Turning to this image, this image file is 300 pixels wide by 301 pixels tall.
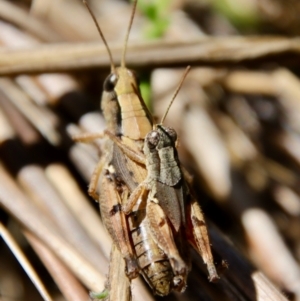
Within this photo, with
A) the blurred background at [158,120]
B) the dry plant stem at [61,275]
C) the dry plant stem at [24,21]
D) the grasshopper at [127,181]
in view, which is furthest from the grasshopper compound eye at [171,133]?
the dry plant stem at [24,21]

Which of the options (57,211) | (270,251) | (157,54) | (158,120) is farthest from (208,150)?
(57,211)

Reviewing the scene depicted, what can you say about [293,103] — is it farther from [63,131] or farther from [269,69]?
[63,131]

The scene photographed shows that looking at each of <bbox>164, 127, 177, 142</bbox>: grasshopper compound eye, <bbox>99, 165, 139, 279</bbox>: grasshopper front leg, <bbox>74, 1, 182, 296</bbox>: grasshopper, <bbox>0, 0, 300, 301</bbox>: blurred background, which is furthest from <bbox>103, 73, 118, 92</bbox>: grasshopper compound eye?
Answer: <bbox>164, 127, 177, 142</bbox>: grasshopper compound eye

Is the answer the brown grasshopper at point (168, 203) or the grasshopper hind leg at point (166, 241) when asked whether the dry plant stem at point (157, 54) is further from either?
the grasshopper hind leg at point (166, 241)

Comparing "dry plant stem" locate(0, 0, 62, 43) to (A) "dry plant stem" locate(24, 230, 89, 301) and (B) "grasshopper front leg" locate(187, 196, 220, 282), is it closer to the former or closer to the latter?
(A) "dry plant stem" locate(24, 230, 89, 301)

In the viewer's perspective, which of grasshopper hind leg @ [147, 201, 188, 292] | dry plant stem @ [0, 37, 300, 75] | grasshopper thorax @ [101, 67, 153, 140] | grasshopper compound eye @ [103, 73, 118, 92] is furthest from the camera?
dry plant stem @ [0, 37, 300, 75]

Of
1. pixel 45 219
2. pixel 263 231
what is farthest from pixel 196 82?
pixel 45 219
